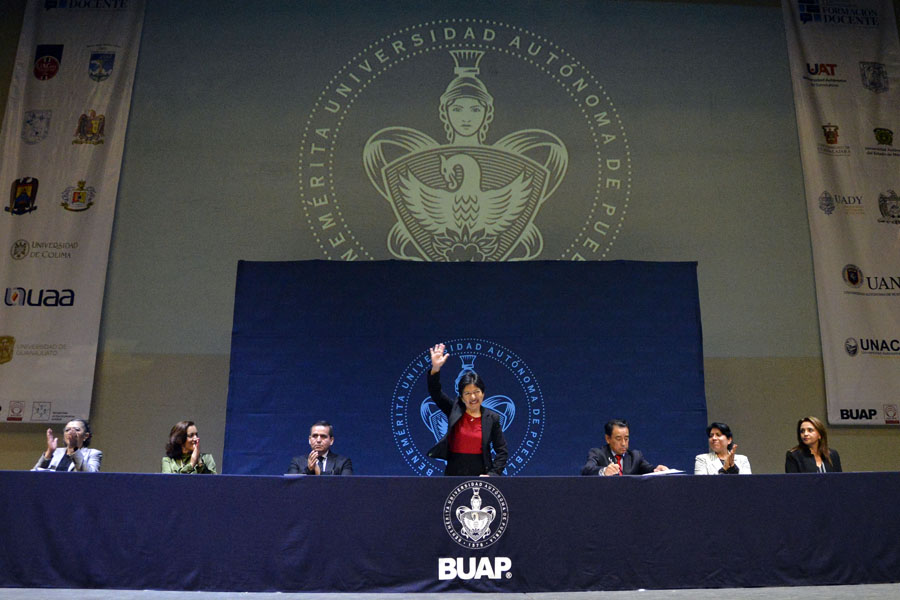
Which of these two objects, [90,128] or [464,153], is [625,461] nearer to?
[464,153]

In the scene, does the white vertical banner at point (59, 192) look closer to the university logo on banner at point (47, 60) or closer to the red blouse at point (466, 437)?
the university logo on banner at point (47, 60)

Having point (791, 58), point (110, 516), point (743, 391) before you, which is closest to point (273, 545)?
point (110, 516)

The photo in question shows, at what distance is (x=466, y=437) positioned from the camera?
171 inches

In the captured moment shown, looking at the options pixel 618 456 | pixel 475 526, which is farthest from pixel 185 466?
pixel 618 456

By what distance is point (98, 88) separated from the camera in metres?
6.29

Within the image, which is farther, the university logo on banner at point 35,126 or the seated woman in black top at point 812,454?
the university logo on banner at point 35,126

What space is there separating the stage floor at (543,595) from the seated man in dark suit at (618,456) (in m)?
0.88

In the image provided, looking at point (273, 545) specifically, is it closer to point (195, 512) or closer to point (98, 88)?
point (195, 512)

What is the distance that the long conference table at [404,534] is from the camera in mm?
3643

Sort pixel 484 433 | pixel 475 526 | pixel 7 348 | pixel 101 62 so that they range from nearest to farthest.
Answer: pixel 475 526
pixel 484 433
pixel 7 348
pixel 101 62

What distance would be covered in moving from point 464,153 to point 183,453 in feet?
10.3

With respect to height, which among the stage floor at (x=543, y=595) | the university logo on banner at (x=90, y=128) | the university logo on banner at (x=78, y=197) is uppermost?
the university logo on banner at (x=90, y=128)

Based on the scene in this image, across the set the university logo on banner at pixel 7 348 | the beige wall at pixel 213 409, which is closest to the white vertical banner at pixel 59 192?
the university logo on banner at pixel 7 348

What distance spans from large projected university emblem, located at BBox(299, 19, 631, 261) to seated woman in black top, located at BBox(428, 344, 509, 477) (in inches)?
74.8
